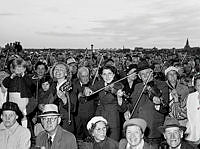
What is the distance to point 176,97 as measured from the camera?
24.0ft

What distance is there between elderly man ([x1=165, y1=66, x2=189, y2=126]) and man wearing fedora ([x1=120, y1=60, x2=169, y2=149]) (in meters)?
0.31

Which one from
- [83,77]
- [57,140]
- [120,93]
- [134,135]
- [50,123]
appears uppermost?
[83,77]

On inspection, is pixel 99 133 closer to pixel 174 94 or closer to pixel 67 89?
pixel 67 89

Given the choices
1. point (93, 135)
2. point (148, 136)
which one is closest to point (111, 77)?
point (148, 136)

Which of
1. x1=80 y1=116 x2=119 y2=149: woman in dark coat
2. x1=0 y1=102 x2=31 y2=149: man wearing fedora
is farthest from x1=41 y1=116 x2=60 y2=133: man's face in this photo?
x1=80 y1=116 x2=119 y2=149: woman in dark coat

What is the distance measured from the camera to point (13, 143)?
5.44 metres

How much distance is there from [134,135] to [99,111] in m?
1.85

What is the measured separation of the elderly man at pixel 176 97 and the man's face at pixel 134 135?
197 centimetres

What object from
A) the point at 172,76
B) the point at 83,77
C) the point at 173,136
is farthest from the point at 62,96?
the point at 172,76

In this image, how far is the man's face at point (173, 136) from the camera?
4.96 meters

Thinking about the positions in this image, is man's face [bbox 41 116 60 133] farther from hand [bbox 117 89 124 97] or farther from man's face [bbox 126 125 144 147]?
hand [bbox 117 89 124 97]

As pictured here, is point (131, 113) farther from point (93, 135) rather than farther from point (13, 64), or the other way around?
point (13, 64)

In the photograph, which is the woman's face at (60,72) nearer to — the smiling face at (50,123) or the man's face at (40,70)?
the smiling face at (50,123)

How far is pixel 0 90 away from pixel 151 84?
8.87 ft
